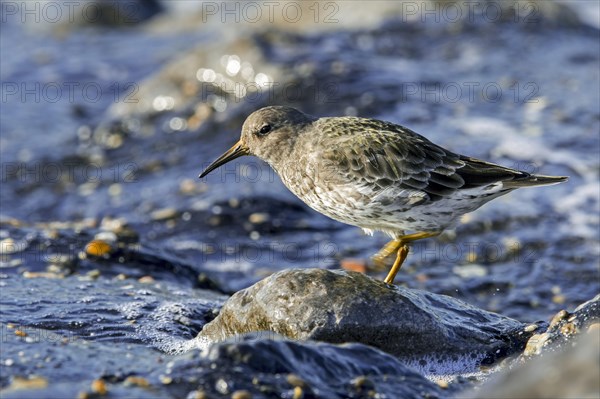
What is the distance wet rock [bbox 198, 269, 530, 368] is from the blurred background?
0.57 meters

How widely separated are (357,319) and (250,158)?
5.36 m

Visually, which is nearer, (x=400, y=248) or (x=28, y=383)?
(x=28, y=383)

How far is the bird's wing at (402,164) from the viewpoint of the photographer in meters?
6.12

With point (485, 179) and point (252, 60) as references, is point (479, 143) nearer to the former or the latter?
point (252, 60)

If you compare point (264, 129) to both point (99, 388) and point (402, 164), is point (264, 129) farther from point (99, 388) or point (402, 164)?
point (99, 388)

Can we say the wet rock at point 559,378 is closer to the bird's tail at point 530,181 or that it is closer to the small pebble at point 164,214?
the bird's tail at point 530,181

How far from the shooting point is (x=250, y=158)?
1043cm

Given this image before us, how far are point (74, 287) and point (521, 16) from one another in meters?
9.46

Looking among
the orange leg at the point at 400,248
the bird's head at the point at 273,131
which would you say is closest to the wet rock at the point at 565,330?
the orange leg at the point at 400,248

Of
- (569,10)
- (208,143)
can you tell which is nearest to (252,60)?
(208,143)

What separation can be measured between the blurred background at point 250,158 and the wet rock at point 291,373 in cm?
98

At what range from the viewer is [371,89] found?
37.9 feet

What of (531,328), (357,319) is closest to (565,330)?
(531,328)
